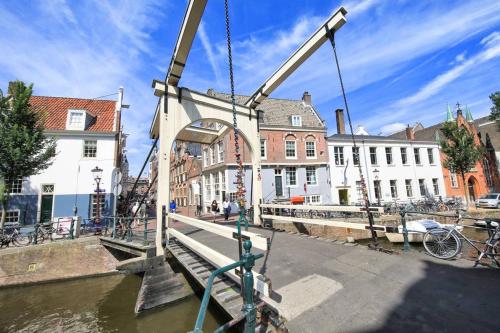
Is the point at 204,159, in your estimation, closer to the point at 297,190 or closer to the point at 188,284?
the point at 297,190

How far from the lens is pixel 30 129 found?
1227 centimetres

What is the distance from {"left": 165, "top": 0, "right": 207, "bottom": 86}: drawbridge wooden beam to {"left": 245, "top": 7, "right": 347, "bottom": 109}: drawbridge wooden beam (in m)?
3.25

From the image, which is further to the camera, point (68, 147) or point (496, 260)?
point (68, 147)

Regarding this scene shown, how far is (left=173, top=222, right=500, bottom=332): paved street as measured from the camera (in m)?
2.73

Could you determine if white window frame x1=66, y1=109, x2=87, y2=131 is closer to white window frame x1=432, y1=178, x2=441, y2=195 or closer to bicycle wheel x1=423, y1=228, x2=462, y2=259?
bicycle wheel x1=423, y1=228, x2=462, y2=259

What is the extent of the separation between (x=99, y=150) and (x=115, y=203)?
13.3ft

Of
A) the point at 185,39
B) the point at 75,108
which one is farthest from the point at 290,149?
the point at 75,108

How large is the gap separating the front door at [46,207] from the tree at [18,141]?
3.48m

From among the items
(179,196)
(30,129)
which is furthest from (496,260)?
(179,196)

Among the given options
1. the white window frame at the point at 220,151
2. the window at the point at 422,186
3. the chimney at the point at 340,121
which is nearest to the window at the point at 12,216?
the white window frame at the point at 220,151

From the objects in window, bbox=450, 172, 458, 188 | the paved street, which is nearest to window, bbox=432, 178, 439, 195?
window, bbox=450, 172, 458, 188

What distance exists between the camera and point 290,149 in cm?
2223

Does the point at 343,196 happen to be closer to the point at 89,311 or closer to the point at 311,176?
the point at 311,176

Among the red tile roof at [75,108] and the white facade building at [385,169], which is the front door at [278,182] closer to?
the white facade building at [385,169]
